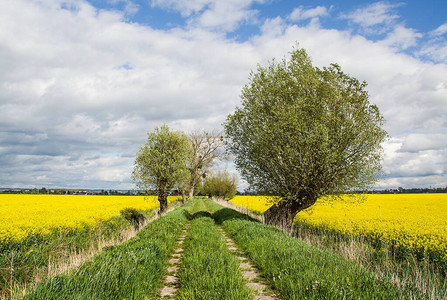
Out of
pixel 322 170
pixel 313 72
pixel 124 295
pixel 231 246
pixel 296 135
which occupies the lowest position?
pixel 231 246

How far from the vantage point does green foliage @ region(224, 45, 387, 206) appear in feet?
45.1

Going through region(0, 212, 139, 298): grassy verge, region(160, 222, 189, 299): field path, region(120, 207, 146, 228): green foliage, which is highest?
region(0, 212, 139, 298): grassy verge

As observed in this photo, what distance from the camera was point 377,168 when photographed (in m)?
13.9

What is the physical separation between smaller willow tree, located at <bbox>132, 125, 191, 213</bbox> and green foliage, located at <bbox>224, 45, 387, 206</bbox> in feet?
41.4

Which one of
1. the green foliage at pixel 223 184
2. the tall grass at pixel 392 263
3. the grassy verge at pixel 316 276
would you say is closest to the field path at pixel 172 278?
the grassy verge at pixel 316 276

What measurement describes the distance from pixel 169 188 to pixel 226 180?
37459 mm

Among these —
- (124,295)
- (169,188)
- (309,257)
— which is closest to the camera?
(124,295)

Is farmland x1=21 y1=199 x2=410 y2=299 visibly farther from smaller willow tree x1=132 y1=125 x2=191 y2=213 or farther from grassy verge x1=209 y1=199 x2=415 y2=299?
smaller willow tree x1=132 y1=125 x2=191 y2=213

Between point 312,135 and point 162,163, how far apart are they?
55.3 feet

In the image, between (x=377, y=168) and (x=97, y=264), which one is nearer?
(x=97, y=264)

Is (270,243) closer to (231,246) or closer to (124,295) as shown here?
(231,246)

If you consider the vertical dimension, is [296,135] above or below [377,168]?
above

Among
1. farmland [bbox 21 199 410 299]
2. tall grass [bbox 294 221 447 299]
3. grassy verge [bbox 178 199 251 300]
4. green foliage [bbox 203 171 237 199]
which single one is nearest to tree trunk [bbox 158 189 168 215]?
tall grass [bbox 294 221 447 299]

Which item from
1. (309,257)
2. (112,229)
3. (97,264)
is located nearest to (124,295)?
(97,264)
